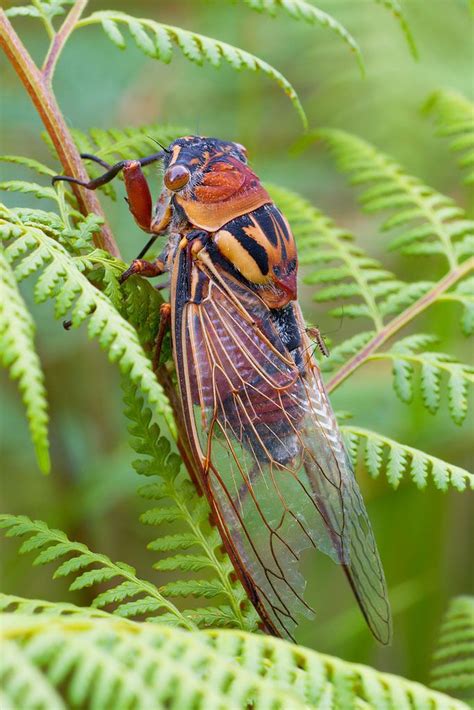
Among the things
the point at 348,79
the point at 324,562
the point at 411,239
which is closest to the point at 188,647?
the point at 411,239

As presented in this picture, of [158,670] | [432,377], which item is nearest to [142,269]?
[432,377]

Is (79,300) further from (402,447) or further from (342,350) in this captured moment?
(342,350)

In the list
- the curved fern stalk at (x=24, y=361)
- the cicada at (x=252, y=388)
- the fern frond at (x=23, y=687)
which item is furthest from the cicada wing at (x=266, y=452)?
the fern frond at (x=23, y=687)

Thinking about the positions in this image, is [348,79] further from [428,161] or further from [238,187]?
[238,187]

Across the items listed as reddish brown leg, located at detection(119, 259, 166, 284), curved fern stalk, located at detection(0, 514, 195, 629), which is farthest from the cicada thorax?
curved fern stalk, located at detection(0, 514, 195, 629)

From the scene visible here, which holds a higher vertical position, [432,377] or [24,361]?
[24,361]
